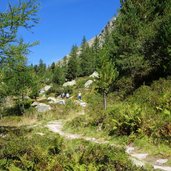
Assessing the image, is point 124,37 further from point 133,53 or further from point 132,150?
point 132,150

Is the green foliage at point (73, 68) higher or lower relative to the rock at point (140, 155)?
higher

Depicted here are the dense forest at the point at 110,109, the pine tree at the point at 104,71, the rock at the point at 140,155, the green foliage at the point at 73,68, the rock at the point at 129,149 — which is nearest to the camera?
the dense forest at the point at 110,109

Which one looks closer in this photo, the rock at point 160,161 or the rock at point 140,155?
the rock at point 160,161

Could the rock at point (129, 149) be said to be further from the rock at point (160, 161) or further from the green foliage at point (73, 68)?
the green foliage at point (73, 68)

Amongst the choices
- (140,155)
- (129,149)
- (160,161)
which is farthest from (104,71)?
(160,161)

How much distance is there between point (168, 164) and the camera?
39.7 ft

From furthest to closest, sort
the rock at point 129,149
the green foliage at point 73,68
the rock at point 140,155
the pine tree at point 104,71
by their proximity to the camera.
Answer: the green foliage at point 73,68 → the pine tree at point 104,71 → the rock at point 129,149 → the rock at point 140,155

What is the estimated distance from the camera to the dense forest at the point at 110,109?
11.1 m

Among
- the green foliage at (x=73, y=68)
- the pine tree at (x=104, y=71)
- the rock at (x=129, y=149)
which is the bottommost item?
the rock at (x=129, y=149)

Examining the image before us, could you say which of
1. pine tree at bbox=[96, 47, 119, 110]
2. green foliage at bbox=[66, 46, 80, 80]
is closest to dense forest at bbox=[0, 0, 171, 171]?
pine tree at bbox=[96, 47, 119, 110]

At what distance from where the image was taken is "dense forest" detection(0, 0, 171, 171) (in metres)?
11.1

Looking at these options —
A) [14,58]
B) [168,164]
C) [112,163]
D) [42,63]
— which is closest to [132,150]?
[168,164]

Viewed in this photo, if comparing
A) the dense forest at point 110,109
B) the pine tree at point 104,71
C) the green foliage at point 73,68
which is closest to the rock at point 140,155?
the dense forest at point 110,109

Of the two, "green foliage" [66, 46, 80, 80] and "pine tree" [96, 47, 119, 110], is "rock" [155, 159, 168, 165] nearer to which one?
"pine tree" [96, 47, 119, 110]
